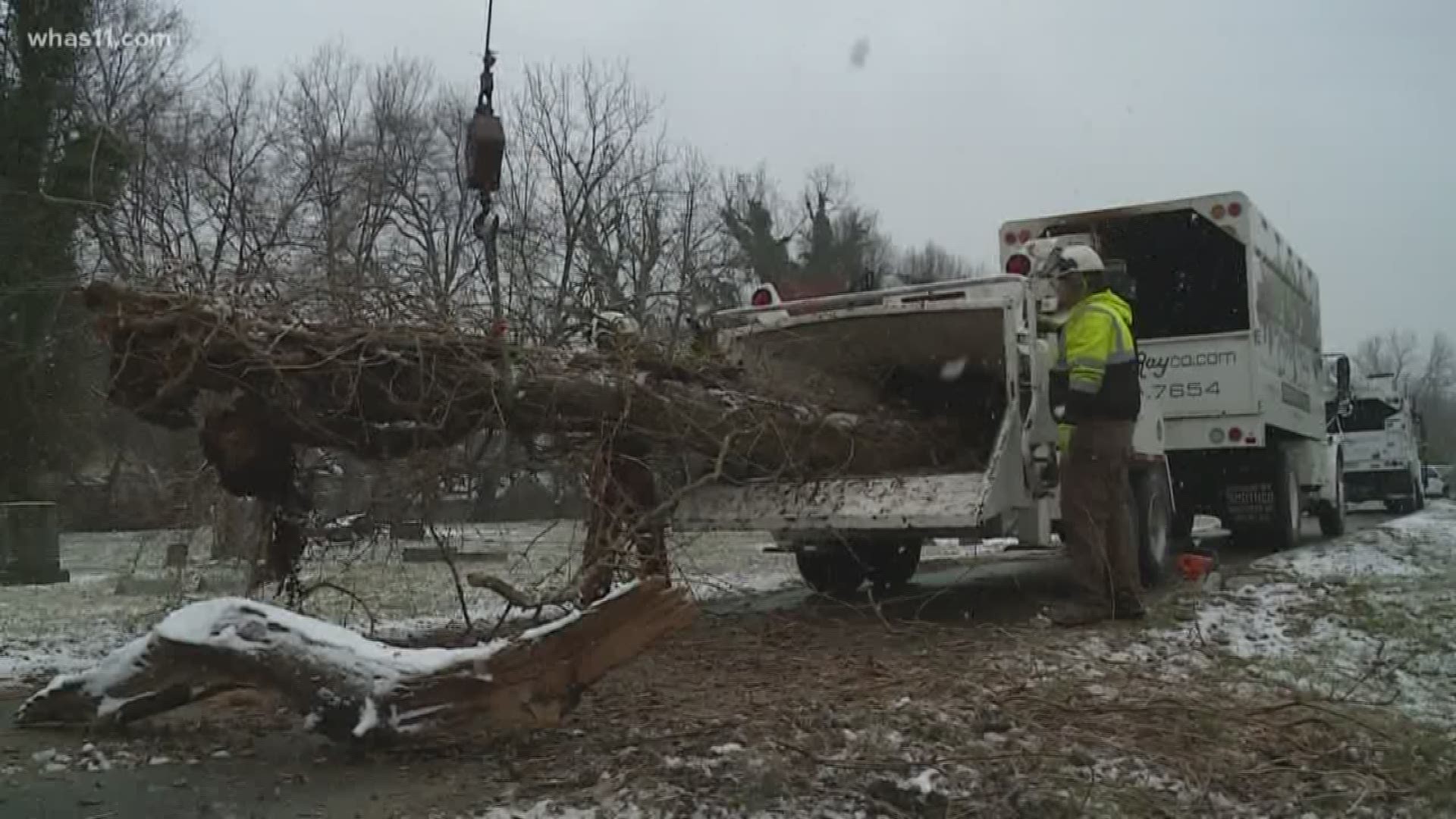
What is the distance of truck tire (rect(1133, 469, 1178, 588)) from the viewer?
29.0 ft

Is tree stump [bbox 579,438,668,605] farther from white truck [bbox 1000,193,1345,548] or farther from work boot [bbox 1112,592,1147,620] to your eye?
white truck [bbox 1000,193,1345,548]

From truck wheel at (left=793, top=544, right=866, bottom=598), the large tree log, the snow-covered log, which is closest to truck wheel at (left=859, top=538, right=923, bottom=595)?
truck wheel at (left=793, top=544, right=866, bottom=598)

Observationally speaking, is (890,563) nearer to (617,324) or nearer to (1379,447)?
(617,324)

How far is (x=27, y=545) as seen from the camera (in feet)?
44.1

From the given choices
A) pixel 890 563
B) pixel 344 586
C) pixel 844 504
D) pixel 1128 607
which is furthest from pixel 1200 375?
pixel 344 586

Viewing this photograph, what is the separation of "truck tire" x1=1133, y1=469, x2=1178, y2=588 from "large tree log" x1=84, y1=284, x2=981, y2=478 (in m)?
2.83

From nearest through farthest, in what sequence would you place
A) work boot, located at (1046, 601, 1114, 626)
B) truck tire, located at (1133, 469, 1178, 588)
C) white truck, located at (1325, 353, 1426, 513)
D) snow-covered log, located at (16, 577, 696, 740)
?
snow-covered log, located at (16, 577, 696, 740) < work boot, located at (1046, 601, 1114, 626) < truck tire, located at (1133, 469, 1178, 588) < white truck, located at (1325, 353, 1426, 513)

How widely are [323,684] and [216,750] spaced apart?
0.70m

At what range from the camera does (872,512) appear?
7.12 meters

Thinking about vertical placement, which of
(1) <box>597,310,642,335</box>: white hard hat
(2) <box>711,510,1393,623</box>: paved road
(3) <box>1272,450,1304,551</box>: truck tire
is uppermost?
(1) <box>597,310,642,335</box>: white hard hat

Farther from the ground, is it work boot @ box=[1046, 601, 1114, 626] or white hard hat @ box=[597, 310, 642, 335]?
white hard hat @ box=[597, 310, 642, 335]

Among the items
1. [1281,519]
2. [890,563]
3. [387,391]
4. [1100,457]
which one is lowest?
[890,563]

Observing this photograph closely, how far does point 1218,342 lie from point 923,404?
3.88 metres

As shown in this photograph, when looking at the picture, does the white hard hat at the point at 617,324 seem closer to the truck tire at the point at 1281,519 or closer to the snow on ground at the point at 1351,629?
the snow on ground at the point at 1351,629
